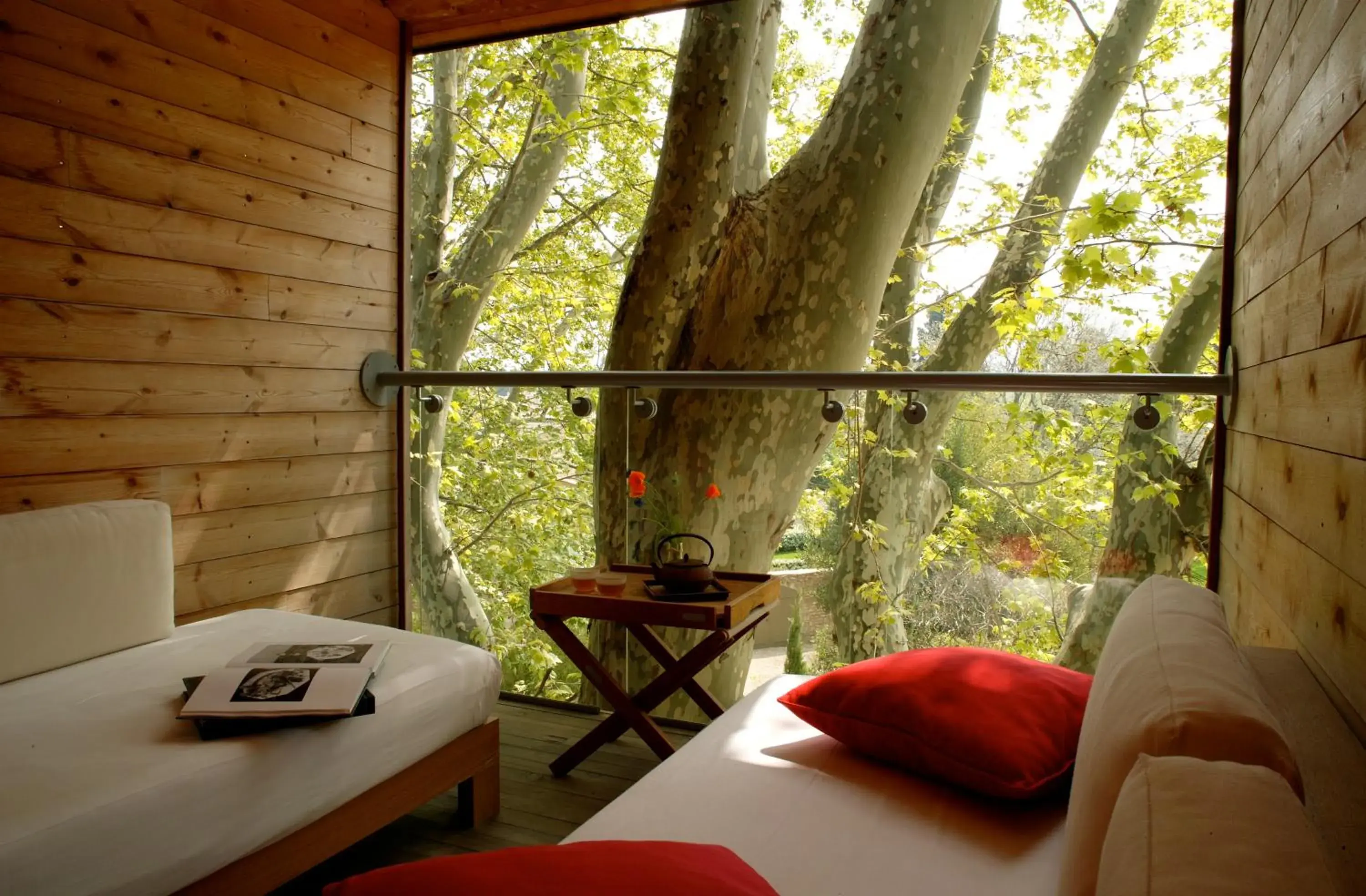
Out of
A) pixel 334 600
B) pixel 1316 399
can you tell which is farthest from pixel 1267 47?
pixel 334 600

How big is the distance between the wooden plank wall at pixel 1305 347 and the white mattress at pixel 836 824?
52cm

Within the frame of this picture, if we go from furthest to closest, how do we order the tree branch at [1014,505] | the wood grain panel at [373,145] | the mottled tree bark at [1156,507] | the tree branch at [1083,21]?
the tree branch at [1083,21] < the tree branch at [1014,505] < the mottled tree bark at [1156,507] < the wood grain panel at [373,145]

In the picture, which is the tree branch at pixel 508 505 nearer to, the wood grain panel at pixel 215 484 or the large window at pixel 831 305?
the large window at pixel 831 305

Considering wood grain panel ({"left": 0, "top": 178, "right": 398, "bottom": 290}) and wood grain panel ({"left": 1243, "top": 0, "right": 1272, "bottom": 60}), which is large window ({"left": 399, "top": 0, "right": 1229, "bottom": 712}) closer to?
wood grain panel ({"left": 1243, "top": 0, "right": 1272, "bottom": 60})

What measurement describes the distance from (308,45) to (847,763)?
2.91 metres

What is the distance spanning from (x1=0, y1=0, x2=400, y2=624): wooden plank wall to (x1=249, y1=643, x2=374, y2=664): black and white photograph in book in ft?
2.81

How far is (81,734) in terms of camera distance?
1.74 meters

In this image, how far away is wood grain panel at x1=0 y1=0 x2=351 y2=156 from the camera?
2375 mm

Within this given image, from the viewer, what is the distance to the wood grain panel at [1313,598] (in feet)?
3.88

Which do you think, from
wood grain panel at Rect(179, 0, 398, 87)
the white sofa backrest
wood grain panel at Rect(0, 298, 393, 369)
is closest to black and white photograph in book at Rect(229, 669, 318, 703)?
the white sofa backrest

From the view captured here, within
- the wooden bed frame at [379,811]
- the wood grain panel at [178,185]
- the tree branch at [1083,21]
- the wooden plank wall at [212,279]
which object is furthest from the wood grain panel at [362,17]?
the tree branch at [1083,21]

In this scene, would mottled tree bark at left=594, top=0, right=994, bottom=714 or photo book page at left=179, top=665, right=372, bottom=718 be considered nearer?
photo book page at left=179, top=665, right=372, bottom=718

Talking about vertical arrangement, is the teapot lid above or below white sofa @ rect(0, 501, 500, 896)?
above

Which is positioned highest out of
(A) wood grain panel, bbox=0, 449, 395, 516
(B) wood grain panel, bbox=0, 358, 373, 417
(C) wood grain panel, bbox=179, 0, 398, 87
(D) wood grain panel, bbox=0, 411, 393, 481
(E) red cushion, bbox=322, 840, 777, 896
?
(C) wood grain panel, bbox=179, 0, 398, 87
